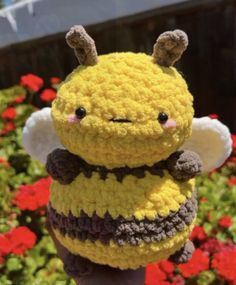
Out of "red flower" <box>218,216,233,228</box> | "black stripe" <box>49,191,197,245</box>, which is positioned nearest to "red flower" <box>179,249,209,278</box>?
"red flower" <box>218,216,233,228</box>

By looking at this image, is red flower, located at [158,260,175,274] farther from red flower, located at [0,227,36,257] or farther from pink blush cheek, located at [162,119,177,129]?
pink blush cheek, located at [162,119,177,129]

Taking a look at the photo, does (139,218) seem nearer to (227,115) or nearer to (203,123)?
(203,123)

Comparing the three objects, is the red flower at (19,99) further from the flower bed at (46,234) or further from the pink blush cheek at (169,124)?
the pink blush cheek at (169,124)

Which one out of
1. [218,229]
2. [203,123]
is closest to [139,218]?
[203,123]

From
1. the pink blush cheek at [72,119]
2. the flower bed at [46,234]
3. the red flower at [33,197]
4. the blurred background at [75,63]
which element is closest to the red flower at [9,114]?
the blurred background at [75,63]

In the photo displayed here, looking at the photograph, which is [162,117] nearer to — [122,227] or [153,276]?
[122,227]

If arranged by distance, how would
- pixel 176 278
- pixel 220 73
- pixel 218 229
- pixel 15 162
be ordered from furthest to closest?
pixel 220 73 < pixel 15 162 < pixel 218 229 < pixel 176 278
